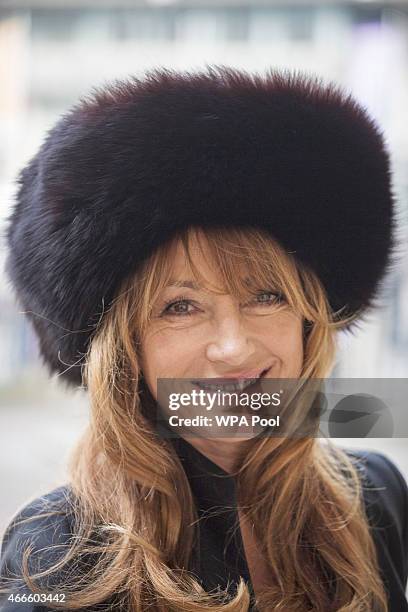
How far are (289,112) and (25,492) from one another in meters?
0.78

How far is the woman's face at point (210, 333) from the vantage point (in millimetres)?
982

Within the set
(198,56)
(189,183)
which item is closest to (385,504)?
(189,183)

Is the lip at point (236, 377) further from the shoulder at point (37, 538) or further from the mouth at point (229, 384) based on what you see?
the shoulder at point (37, 538)

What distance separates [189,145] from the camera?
94cm

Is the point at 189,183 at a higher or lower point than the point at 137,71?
lower

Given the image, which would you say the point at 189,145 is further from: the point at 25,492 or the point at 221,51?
the point at 25,492

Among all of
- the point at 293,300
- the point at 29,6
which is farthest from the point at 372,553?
the point at 29,6

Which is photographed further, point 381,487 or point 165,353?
point 381,487

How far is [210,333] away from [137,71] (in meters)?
0.46

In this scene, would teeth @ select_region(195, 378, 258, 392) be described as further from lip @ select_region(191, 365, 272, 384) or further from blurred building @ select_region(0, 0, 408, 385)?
blurred building @ select_region(0, 0, 408, 385)

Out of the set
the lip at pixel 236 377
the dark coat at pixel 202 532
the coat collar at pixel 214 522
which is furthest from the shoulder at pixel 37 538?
the lip at pixel 236 377

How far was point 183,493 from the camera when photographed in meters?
1.03

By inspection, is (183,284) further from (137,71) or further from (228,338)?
(137,71)

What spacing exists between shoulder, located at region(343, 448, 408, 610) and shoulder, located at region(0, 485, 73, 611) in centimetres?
50
